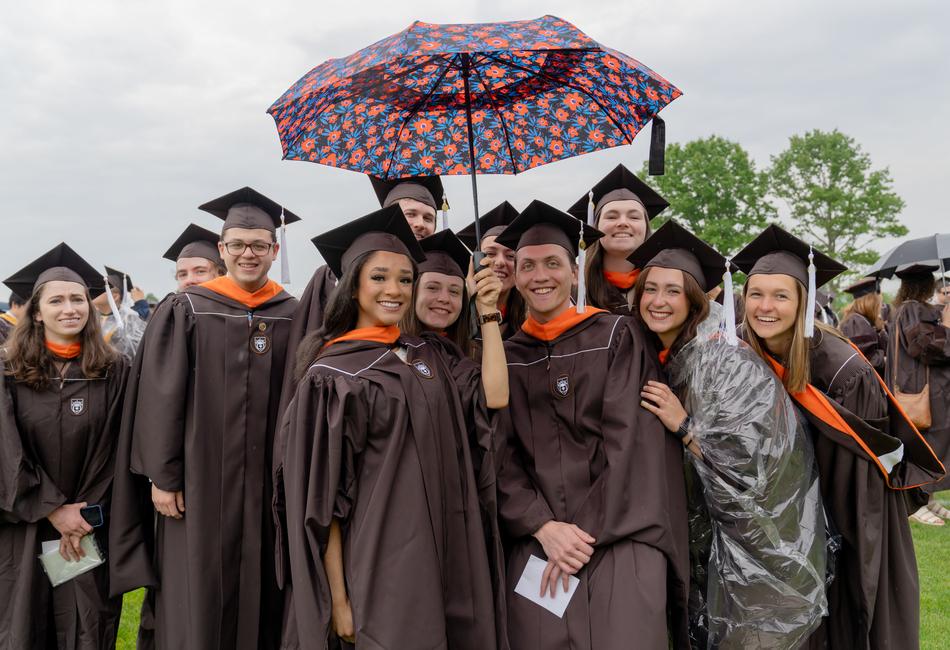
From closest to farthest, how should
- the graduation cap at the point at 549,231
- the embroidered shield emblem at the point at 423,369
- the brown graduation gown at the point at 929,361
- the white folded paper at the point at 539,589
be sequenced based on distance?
the embroidered shield emblem at the point at 423,369 → the white folded paper at the point at 539,589 → the graduation cap at the point at 549,231 → the brown graduation gown at the point at 929,361

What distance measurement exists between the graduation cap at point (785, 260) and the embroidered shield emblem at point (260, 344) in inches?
93.6

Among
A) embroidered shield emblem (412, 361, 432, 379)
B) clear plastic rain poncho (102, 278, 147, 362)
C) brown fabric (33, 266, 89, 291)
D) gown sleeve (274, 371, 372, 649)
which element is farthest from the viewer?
clear plastic rain poncho (102, 278, 147, 362)

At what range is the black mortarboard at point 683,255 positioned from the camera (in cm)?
345

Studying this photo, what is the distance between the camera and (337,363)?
9.11 feet

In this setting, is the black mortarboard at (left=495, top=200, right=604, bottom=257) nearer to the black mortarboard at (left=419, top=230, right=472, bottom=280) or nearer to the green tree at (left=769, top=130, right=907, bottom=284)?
the black mortarboard at (left=419, top=230, right=472, bottom=280)

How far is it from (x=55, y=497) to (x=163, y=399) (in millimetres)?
852

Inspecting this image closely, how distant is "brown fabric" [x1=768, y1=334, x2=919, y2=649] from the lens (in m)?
3.21

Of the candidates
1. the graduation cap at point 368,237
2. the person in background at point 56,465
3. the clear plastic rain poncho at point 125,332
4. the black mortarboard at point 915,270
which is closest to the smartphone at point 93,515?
the person in background at point 56,465

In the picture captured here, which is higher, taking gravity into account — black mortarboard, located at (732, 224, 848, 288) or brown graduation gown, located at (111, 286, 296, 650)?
black mortarboard, located at (732, 224, 848, 288)

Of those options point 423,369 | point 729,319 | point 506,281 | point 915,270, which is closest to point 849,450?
point 729,319

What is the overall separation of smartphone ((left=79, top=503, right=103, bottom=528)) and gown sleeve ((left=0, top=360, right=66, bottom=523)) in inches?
4.6

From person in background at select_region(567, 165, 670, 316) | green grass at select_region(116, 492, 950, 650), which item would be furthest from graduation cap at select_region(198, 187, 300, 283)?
green grass at select_region(116, 492, 950, 650)

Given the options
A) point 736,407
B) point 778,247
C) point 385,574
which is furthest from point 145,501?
point 778,247

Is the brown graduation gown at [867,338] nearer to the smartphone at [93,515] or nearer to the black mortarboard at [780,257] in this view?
the black mortarboard at [780,257]
